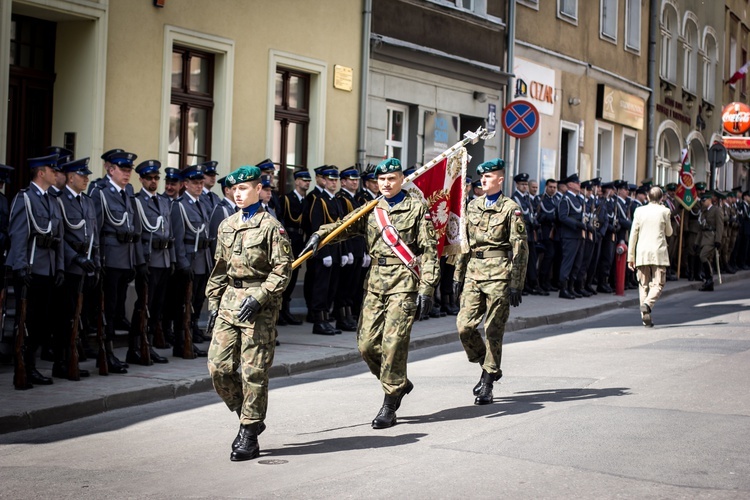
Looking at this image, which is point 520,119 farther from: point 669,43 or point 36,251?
point 669,43

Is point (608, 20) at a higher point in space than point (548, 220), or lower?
higher

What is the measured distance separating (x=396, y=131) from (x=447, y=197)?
11.5 m

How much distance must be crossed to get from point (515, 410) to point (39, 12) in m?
7.91

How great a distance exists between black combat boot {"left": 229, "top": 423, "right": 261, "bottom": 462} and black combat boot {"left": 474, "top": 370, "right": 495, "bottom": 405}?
2702 mm

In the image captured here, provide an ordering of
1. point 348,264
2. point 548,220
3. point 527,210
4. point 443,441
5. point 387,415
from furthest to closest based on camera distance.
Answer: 1. point 548,220
2. point 527,210
3. point 348,264
4. point 387,415
5. point 443,441

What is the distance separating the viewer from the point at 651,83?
35281 millimetres

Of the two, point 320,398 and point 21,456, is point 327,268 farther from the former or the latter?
point 21,456

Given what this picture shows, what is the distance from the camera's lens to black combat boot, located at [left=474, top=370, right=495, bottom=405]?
1005 centimetres

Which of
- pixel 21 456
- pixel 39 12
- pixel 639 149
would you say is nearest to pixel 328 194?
pixel 39 12

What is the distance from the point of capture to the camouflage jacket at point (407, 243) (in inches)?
358

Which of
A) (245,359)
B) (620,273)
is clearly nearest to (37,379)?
(245,359)

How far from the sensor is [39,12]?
1413cm

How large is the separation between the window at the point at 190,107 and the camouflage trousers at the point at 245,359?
8595mm

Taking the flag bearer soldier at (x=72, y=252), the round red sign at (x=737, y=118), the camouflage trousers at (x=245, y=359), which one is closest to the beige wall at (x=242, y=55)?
the flag bearer soldier at (x=72, y=252)
